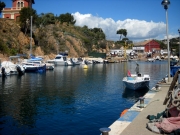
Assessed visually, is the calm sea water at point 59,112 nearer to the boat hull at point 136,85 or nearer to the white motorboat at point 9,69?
the boat hull at point 136,85

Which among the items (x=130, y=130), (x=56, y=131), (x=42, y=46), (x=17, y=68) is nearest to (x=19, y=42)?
(x=42, y=46)

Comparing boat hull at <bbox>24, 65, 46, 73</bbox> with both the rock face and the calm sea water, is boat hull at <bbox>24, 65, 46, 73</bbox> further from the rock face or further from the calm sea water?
the calm sea water

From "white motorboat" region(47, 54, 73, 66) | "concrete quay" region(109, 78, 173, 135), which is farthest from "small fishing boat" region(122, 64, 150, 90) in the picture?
"white motorboat" region(47, 54, 73, 66)

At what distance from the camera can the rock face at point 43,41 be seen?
68.0m

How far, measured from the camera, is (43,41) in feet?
277

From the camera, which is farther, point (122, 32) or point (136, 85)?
point (122, 32)

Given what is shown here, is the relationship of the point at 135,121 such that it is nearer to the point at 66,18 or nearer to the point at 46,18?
the point at 46,18

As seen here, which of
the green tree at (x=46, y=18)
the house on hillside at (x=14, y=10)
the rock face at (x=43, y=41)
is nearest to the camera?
the rock face at (x=43, y=41)

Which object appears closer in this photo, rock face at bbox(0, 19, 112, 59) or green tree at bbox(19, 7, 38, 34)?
rock face at bbox(0, 19, 112, 59)

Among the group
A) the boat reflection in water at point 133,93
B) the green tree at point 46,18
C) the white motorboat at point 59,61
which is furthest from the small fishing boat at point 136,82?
the green tree at point 46,18

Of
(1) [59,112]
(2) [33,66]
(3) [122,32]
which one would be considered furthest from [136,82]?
(3) [122,32]

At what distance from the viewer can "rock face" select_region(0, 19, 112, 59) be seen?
68000mm

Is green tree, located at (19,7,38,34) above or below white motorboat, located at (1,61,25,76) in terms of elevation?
above

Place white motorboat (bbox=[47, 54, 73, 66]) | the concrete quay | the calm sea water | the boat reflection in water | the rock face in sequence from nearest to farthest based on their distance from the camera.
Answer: the concrete quay
the calm sea water
the boat reflection in water
the rock face
white motorboat (bbox=[47, 54, 73, 66])
